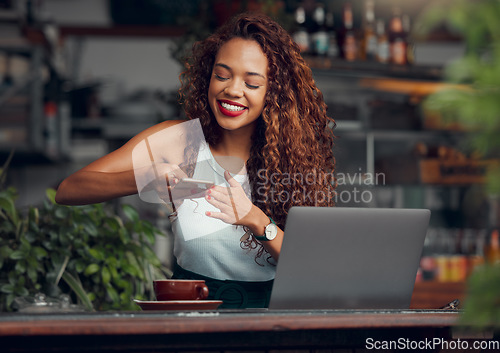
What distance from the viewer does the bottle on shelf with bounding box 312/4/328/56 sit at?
122 inches

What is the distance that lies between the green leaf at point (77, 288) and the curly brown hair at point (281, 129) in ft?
1.74

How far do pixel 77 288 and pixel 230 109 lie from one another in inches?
25.3

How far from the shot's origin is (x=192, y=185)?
112 cm

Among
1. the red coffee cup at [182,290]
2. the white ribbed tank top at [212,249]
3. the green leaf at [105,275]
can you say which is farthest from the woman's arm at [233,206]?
the green leaf at [105,275]

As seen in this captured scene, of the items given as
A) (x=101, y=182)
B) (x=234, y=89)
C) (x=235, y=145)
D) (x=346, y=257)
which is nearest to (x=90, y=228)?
(x=101, y=182)

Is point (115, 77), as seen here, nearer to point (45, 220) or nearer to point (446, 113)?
point (45, 220)

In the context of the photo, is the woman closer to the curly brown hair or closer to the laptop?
the curly brown hair

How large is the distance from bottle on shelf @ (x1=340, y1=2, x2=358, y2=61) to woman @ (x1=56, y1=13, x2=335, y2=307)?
4.85 feet

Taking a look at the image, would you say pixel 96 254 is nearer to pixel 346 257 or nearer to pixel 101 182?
pixel 101 182

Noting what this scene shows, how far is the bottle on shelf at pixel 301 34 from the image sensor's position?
304cm

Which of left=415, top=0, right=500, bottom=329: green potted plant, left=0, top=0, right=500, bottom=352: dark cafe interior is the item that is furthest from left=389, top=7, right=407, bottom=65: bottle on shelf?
left=415, top=0, right=500, bottom=329: green potted plant

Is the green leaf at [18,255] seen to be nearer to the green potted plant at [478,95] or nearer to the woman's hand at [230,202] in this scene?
the woman's hand at [230,202]

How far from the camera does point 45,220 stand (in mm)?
1773

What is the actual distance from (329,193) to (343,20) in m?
1.91
